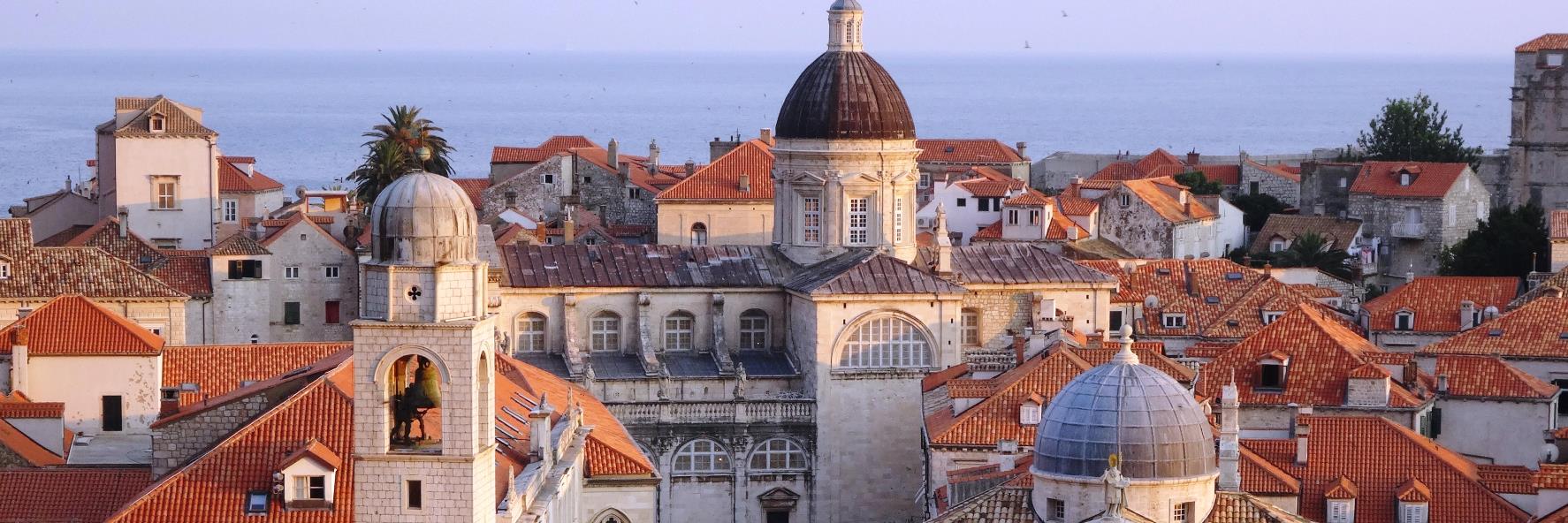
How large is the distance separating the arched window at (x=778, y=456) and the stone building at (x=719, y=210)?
72.6ft

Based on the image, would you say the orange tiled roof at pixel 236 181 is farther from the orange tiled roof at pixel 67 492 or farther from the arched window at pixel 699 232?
the orange tiled roof at pixel 67 492

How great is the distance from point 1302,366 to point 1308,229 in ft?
126

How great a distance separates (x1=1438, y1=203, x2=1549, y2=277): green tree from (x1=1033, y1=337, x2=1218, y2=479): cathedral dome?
142ft

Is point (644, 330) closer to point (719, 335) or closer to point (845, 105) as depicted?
point (719, 335)

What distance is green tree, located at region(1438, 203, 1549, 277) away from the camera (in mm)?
80750

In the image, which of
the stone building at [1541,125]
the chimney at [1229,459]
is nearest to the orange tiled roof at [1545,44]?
the stone building at [1541,125]

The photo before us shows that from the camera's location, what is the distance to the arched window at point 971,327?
62156mm

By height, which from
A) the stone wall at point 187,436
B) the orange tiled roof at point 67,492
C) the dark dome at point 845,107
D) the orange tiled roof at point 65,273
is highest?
the dark dome at point 845,107

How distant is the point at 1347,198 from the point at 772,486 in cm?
4572

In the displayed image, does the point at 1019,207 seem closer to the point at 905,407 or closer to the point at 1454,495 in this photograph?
the point at 905,407

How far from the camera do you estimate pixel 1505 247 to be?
81688mm

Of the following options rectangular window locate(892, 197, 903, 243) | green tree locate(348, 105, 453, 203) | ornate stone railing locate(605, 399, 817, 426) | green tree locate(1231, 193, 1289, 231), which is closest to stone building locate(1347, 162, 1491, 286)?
green tree locate(1231, 193, 1289, 231)

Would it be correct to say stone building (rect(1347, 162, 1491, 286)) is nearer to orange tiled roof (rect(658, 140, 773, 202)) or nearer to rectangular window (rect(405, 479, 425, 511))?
orange tiled roof (rect(658, 140, 773, 202))

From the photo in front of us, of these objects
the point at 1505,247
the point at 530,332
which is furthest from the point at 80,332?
the point at 1505,247
